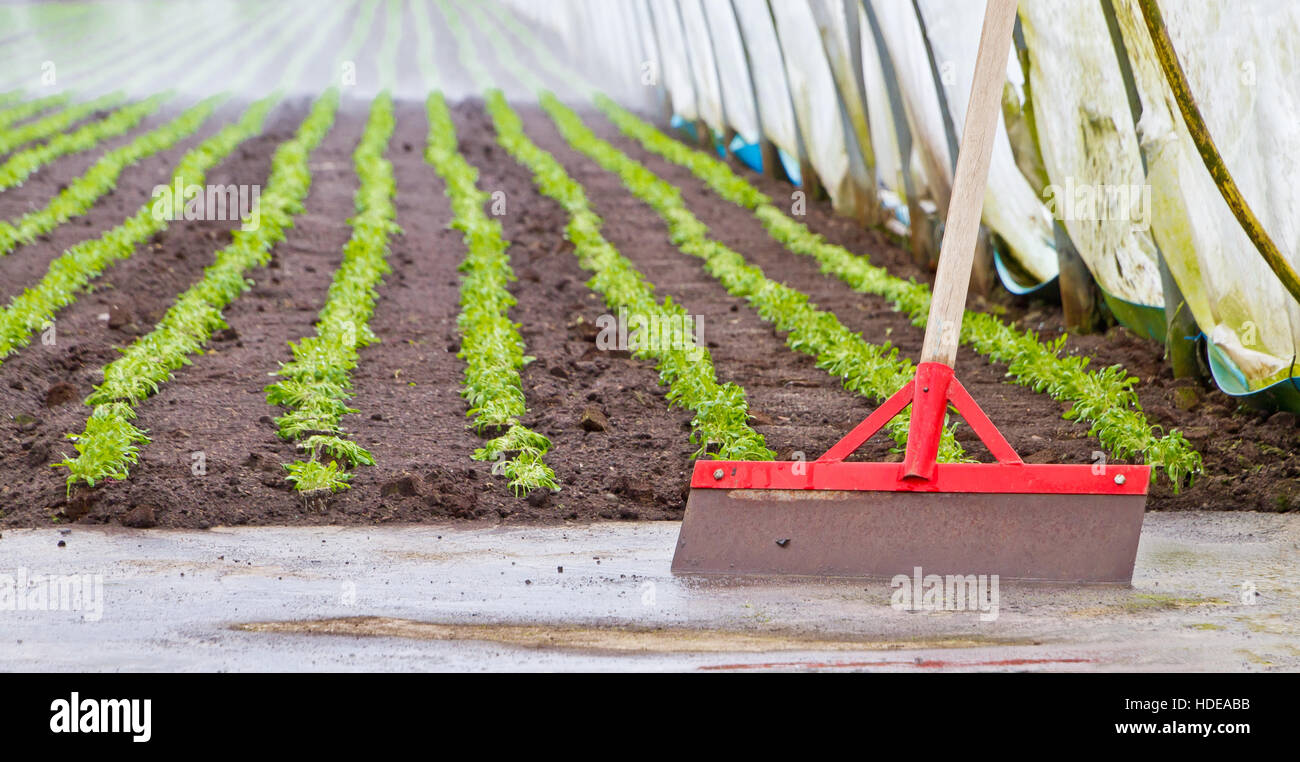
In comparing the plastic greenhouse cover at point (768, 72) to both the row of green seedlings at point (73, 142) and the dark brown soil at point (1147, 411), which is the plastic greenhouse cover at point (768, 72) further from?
the row of green seedlings at point (73, 142)

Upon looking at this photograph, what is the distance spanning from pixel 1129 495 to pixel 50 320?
643 centimetres

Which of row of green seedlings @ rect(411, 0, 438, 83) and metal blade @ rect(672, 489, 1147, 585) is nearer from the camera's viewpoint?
metal blade @ rect(672, 489, 1147, 585)

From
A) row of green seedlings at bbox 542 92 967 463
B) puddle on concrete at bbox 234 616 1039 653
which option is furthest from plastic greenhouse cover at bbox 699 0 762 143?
puddle on concrete at bbox 234 616 1039 653

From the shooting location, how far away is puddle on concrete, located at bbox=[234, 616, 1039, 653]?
3559mm

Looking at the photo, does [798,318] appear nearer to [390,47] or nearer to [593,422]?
[593,422]

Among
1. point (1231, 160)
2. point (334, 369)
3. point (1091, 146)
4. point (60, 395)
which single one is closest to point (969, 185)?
point (1231, 160)

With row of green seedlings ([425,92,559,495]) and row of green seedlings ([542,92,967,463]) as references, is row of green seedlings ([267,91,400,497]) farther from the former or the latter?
row of green seedlings ([542,92,967,463])

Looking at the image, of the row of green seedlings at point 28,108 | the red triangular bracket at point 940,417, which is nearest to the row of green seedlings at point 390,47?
the row of green seedlings at point 28,108

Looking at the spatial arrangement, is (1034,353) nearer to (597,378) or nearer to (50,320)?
(597,378)

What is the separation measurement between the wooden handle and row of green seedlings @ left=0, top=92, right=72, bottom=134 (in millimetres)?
15745

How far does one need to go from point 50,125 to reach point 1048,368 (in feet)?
50.8

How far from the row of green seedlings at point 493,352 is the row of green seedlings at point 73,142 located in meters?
4.77

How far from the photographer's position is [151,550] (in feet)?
14.6
